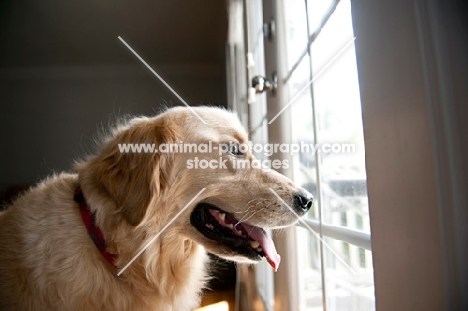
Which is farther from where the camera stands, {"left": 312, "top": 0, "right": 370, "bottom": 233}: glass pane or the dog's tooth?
the dog's tooth

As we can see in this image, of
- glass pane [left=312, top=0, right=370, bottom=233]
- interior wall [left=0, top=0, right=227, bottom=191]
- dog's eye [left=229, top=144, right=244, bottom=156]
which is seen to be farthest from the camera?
A: interior wall [left=0, top=0, right=227, bottom=191]

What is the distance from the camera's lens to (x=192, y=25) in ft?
10.9

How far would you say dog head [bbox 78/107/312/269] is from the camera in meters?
0.99

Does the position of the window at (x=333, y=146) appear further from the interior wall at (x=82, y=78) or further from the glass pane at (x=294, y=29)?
the interior wall at (x=82, y=78)

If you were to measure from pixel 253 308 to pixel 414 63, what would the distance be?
1888mm

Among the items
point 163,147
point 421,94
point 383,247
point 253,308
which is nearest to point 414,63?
point 421,94

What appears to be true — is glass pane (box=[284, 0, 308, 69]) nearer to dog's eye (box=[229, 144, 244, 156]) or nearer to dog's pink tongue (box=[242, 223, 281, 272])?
dog's eye (box=[229, 144, 244, 156])

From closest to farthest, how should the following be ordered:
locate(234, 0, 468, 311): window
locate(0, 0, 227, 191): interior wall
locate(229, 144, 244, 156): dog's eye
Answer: locate(234, 0, 468, 311): window, locate(229, 144, 244, 156): dog's eye, locate(0, 0, 227, 191): interior wall

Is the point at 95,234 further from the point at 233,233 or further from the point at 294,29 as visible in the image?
the point at 294,29

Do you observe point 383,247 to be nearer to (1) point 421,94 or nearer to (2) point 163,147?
(1) point 421,94

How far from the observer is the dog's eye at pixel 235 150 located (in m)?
1.15

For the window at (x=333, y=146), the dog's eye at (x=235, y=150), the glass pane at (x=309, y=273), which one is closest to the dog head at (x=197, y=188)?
the dog's eye at (x=235, y=150)

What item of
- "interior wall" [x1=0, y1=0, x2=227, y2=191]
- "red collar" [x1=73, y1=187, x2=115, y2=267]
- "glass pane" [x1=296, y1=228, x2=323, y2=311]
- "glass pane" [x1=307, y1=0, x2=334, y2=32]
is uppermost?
"interior wall" [x1=0, y1=0, x2=227, y2=191]

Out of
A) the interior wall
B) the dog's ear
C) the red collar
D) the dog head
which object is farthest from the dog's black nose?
the interior wall
